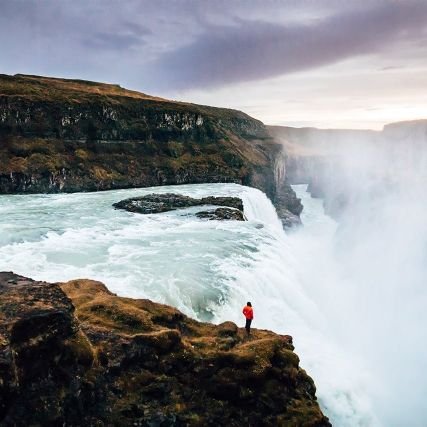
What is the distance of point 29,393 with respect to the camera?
11.8 m

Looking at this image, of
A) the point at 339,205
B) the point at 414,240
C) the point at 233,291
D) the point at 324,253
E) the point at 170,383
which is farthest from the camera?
the point at 339,205

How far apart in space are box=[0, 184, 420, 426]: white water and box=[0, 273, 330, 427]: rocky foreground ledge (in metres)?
6.32

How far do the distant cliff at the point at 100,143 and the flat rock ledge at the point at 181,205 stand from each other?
27.2 meters

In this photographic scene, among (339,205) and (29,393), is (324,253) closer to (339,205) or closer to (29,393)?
(339,205)

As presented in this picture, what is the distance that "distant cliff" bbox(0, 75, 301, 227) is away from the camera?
8412 centimetres

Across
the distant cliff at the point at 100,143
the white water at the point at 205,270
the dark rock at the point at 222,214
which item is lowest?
the white water at the point at 205,270

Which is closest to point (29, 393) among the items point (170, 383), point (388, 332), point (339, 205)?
point (170, 383)

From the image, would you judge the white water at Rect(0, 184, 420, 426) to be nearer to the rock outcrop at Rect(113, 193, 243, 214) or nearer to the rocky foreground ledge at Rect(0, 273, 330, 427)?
the rock outcrop at Rect(113, 193, 243, 214)

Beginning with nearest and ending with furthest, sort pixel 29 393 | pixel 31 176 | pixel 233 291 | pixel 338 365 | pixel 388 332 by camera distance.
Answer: pixel 29 393
pixel 338 365
pixel 233 291
pixel 388 332
pixel 31 176

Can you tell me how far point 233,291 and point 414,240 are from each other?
345ft

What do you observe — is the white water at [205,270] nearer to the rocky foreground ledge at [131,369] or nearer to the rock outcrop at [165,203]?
the rock outcrop at [165,203]

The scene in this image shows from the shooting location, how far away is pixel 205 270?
3108 cm

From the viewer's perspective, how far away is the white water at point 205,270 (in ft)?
80.2

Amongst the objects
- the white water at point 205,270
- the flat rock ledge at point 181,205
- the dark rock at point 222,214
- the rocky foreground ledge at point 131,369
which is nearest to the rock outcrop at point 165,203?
the flat rock ledge at point 181,205
